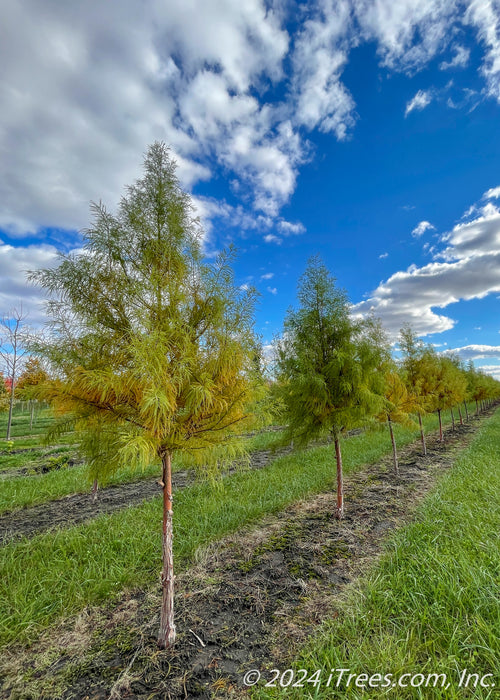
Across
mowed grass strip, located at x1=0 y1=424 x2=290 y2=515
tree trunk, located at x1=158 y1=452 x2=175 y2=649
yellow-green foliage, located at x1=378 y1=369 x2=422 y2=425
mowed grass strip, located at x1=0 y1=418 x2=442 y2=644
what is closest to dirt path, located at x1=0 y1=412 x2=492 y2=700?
tree trunk, located at x1=158 y1=452 x2=175 y2=649

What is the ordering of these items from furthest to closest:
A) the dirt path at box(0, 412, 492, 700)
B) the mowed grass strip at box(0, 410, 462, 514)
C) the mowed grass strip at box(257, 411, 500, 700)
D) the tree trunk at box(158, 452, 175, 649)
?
the mowed grass strip at box(0, 410, 462, 514) → the tree trunk at box(158, 452, 175, 649) → the dirt path at box(0, 412, 492, 700) → the mowed grass strip at box(257, 411, 500, 700)

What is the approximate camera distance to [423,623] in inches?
112

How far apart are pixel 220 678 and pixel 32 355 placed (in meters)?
3.53

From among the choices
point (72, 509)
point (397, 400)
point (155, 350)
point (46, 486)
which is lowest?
point (72, 509)

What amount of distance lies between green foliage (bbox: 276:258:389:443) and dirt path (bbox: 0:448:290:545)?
1941 millimetres

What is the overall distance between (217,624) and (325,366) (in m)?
4.23

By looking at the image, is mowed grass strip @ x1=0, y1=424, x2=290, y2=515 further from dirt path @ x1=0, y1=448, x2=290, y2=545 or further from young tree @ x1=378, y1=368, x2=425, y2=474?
young tree @ x1=378, y1=368, x2=425, y2=474

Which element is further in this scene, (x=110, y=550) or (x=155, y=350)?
(x=110, y=550)

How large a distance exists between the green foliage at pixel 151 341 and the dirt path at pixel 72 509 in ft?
14.7

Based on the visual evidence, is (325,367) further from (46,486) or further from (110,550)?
(46,486)

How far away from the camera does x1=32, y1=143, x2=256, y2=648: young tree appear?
8.35 ft

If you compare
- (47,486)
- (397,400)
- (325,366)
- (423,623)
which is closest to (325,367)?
(325,366)

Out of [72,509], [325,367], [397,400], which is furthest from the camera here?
[397,400]

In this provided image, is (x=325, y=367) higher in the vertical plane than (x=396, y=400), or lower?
higher
